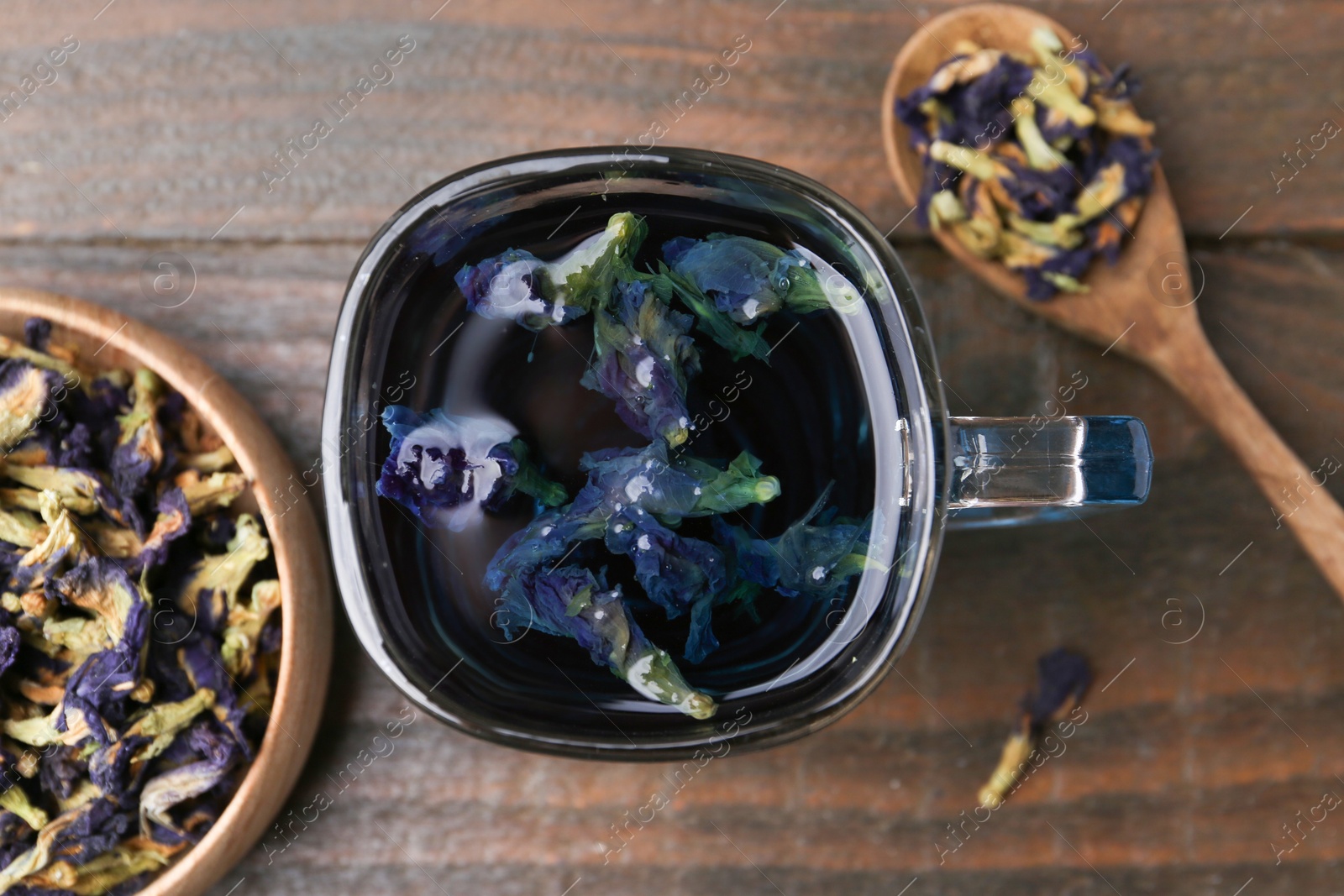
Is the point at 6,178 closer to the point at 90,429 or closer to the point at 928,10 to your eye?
the point at 90,429

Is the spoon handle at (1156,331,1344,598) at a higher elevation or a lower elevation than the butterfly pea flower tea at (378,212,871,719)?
lower

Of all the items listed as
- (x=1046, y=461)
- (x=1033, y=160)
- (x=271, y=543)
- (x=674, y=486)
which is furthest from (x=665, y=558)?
(x=1033, y=160)

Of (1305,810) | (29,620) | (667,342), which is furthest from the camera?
(1305,810)

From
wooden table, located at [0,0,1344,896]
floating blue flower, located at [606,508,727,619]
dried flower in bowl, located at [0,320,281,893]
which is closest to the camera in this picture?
floating blue flower, located at [606,508,727,619]

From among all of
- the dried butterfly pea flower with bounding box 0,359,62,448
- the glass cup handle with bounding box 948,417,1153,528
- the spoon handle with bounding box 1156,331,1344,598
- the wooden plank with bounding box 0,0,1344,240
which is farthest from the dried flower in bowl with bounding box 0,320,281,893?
the spoon handle with bounding box 1156,331,1344,598

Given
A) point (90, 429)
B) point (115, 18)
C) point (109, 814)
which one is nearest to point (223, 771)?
point (109, 814)

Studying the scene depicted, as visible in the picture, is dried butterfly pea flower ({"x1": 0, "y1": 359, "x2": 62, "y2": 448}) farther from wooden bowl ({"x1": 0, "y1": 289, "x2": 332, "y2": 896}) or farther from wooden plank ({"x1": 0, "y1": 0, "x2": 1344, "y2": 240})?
wooden plank ({"x1": 0, "y1": 0, "x2": 1344, "y2": 240})

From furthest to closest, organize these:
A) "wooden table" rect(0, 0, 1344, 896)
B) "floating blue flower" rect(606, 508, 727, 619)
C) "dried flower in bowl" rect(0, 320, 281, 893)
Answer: "wooden table" rect(0, 0, 1344, 896) < "dried flower in bowl" rect(0, 320, 281, 893) < "floating blue flower" rect(606, 508, 727, 619)
